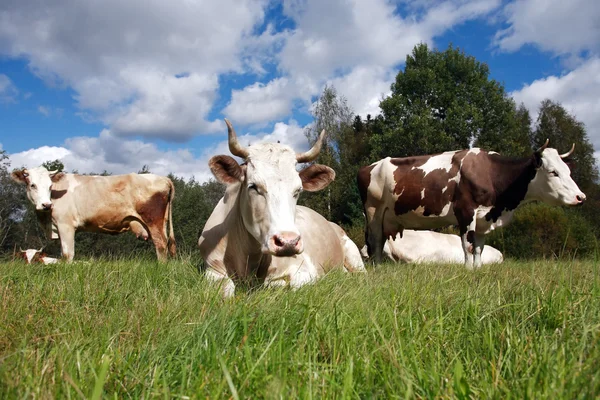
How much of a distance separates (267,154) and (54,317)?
8.08ft

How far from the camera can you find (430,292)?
3.31m

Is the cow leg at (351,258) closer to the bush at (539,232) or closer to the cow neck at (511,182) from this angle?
the cow neck at (511,182)

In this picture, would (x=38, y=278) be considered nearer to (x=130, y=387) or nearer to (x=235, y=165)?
(x=235, y=165)

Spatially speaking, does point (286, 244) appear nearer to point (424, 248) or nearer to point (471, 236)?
point (471, 236)

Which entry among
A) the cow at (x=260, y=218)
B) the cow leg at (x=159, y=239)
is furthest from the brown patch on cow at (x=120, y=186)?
the cow at (x=260, y=218)

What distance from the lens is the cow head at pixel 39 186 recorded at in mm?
10445

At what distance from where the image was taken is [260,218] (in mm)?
4129

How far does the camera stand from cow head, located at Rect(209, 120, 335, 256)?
3758mm

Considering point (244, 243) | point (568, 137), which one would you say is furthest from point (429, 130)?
point (244, 243)

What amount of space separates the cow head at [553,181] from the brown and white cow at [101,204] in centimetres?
838

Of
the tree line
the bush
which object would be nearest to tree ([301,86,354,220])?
the tree line

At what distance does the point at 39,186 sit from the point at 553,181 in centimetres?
1123

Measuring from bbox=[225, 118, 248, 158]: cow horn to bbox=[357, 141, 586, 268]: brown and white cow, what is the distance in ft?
17.7

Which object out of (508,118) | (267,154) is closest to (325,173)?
(267,154)
